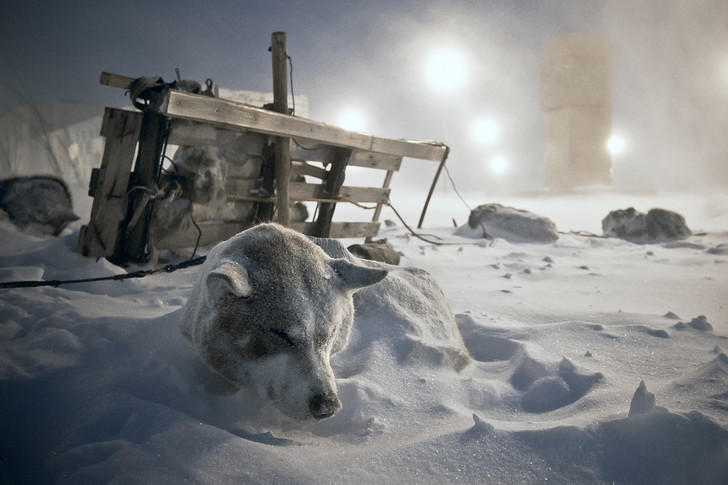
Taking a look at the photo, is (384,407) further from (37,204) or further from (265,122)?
(37,204)

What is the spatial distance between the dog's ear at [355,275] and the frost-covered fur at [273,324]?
0.25ft

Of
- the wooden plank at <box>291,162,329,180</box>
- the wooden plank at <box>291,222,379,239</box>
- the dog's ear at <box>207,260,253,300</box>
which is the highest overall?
the wooden plank at <box>291,162,329,180</box>

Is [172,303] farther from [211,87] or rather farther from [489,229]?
[489,229]

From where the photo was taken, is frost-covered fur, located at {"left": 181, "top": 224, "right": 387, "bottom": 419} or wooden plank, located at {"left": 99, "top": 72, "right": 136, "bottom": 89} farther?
wooden plank, located at {"left": 99, "top": 72, "right": 136, "bottom": 89}

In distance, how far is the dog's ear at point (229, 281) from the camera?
1.20 m

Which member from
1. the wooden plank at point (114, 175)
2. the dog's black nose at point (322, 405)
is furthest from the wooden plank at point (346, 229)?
the dog's black nose at point (322, 405)

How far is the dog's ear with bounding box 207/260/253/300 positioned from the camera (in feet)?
3.94

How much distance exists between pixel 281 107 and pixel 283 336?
11.5 feet

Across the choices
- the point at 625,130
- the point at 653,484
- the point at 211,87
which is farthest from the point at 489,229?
the point at 625,130

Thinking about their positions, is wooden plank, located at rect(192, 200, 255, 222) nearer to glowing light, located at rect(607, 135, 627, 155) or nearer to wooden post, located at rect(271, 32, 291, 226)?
wooden post, located at rect(271, 32, 291, 226)

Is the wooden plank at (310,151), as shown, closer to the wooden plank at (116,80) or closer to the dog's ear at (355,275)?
the wooden plank at (116,80)

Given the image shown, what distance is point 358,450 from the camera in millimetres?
1363

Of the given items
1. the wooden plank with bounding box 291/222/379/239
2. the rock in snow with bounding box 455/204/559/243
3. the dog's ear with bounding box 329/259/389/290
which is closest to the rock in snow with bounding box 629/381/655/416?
the dog's ear with bounding box 329/259/389/290

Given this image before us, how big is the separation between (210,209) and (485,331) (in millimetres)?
3124
